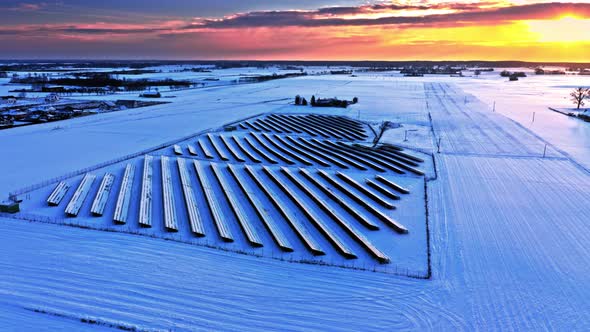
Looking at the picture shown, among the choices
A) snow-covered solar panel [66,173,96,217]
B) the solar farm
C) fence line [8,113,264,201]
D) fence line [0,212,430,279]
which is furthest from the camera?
fence line [8,113,264,201]

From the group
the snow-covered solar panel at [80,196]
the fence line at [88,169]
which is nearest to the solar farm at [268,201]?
the snow-covered solar panel at [80,196]

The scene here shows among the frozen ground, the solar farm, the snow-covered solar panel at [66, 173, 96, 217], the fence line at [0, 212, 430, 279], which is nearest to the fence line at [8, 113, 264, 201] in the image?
the solar farm

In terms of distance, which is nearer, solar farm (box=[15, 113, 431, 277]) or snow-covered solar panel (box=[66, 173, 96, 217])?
solar farm (box=[15, 113, 431, 277])

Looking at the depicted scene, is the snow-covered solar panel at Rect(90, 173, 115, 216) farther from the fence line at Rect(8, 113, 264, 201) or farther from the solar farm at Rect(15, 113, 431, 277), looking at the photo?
the fence line at Rect(8, 113, 264, 201)

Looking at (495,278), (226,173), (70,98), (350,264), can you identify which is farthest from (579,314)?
(70,98)

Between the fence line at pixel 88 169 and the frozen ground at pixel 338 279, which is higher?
the fence line at pixel 88 169

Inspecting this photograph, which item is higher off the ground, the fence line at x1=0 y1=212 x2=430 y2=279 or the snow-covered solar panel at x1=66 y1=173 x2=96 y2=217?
the snow-covered solar panel at x1=66 y1=173 x2=96 y2=217

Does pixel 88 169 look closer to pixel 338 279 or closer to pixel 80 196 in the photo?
pixel 80 196

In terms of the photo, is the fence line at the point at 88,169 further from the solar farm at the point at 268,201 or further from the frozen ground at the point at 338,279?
the frozen ground at the point at 338,279
